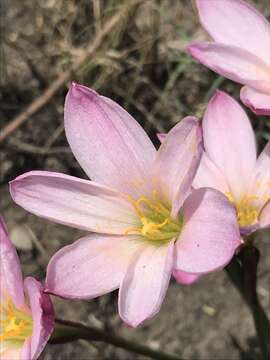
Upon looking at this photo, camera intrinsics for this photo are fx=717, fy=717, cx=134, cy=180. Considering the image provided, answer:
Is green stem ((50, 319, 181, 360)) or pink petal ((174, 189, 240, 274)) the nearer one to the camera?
pink petal ((174, 189, 240, 274))

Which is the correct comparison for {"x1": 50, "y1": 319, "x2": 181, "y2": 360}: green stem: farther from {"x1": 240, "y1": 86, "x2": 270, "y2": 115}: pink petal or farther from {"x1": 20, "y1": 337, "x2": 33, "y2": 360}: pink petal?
{"x1": 240, "y1": 86, "x2": 270, "y2": 115}: pink petal

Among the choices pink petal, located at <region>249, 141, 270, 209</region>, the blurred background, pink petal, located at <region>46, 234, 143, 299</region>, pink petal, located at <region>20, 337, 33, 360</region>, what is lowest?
the blurred background

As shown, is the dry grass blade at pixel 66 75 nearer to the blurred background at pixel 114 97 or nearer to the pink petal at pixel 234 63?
the blurred background at pixel 114 97

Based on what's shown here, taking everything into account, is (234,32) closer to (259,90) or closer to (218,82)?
(259,90)

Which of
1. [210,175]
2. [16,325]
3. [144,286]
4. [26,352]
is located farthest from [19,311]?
[210,175]

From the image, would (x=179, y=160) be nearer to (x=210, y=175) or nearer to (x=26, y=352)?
(x=210, y=175)

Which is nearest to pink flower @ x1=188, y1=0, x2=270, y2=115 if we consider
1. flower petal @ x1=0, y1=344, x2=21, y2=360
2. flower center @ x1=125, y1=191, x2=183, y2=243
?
flower center @ x1=125, y1=191, x2=183, y2=243
